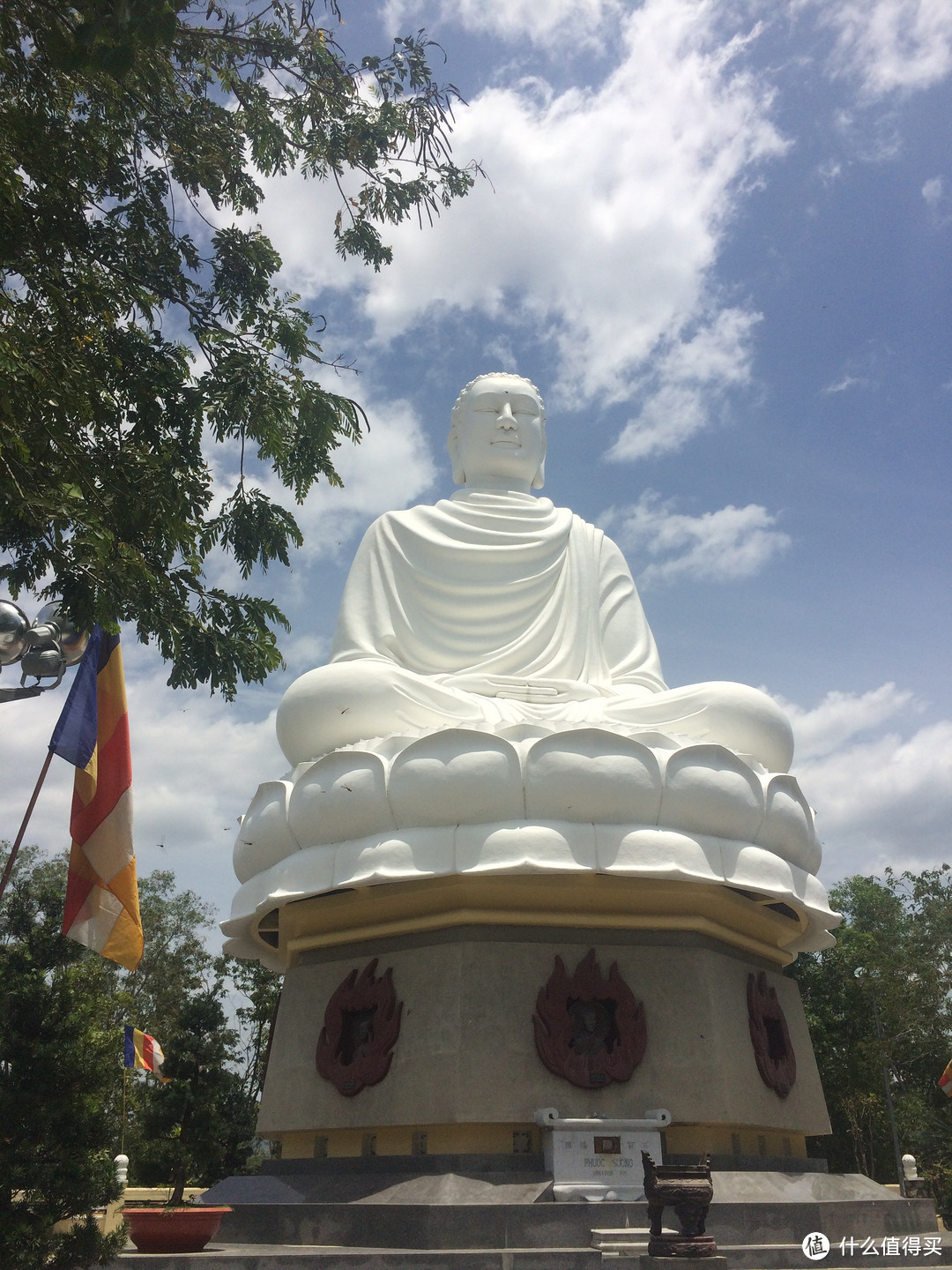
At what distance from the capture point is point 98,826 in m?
7.36

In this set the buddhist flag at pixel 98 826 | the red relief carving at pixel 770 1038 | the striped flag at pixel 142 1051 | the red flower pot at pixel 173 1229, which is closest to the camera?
the red flower pot at pixel 173 1229

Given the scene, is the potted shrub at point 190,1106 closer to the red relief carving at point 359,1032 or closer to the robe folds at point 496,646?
the red relief carving at point 359,1032

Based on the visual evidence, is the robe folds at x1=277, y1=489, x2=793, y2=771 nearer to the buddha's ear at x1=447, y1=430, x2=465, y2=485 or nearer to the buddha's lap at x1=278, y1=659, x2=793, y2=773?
the buddha's lap at x1=278, y1=659, x2=793, y2=773

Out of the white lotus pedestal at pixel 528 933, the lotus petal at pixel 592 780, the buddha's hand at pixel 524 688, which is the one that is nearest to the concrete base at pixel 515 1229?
the white lotus pedestal at pixel 528 933

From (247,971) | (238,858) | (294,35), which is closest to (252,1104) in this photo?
(247,971)

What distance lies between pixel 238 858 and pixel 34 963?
2.78 m

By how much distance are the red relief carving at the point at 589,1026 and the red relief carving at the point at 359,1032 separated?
119 centimetres

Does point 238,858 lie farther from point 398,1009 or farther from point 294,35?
point 294,35

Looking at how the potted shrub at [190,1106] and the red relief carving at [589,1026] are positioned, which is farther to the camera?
the potted shrub at [190,1106]

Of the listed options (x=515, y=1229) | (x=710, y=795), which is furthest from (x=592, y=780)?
(x=515, y=1229)

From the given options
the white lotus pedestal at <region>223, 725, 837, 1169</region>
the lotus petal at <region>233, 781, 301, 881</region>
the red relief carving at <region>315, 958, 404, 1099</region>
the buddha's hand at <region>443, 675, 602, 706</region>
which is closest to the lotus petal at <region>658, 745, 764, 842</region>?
the white lotus pedestal at <region>223, 725, 837, 1169</region>

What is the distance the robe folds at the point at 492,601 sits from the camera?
36.2 feet

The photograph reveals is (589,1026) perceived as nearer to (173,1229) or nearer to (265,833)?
(265,833)

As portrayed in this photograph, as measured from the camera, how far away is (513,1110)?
302 inches
